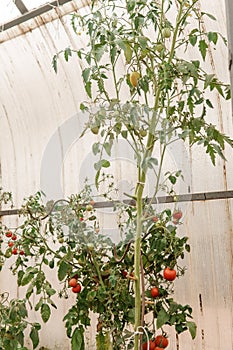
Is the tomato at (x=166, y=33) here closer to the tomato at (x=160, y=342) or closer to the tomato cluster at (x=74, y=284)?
the tomato cluster at (x=74, y=284)

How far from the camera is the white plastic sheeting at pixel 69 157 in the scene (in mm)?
1771

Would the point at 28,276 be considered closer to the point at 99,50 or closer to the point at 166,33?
the point at 99,50

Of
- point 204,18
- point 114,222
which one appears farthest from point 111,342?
point 204,18

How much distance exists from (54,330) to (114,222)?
2.68ft

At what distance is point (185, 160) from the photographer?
5.60ft

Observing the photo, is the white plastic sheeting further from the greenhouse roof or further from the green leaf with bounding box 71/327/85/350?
the green leaf with bounding box 71/327/85/350

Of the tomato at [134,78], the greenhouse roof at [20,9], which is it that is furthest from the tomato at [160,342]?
the greenhouse roof at [20,9]

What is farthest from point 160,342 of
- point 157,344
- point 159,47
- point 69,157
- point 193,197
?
point 69,157

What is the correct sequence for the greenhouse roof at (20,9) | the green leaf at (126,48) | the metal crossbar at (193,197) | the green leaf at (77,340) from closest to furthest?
the green leaf at (126,48) → the green leaf at (77,340) → the metal crossbar at (193,197) → the greenhouse roof at (20,9)

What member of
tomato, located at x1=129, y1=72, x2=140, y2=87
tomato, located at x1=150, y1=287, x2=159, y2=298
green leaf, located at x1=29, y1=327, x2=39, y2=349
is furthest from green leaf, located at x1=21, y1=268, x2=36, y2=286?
tomato, located at x1=129, y1=72, x2=140, y2=87

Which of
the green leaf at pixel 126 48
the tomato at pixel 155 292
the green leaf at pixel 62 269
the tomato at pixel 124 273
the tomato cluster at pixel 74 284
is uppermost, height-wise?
the green leaf at pixel 126 48

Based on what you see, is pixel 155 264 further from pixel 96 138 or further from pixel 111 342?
pixel 96 138

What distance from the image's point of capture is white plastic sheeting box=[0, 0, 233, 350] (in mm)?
1771

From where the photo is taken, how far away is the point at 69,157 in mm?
2215
